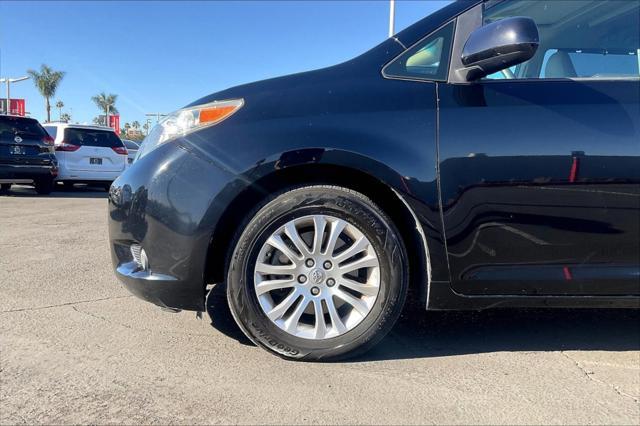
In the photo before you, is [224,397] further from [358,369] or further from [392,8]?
[392,8]

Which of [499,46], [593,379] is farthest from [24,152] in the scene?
[593,379]

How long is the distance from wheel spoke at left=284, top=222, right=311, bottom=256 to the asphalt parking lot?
0.57m

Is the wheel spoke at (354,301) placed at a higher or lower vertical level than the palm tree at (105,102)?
lower

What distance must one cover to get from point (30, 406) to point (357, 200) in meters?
1.64

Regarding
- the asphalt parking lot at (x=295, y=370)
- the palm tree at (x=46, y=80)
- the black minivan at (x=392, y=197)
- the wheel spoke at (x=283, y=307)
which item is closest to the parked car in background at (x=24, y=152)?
the asphalt parking lot at (x=295, y=370)

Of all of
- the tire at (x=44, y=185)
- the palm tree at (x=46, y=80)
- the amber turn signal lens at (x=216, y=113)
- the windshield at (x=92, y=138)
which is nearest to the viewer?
the amber turn signal lens at (x=216, y=113)

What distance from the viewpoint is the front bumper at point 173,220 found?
89.7 inches

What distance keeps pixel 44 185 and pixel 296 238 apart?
9295mm

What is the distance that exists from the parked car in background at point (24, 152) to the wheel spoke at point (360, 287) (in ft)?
29.1

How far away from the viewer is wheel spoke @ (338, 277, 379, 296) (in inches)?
92.4

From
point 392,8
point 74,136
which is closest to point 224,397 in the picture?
point 74,136

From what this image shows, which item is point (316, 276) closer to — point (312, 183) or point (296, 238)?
point (296, 238)

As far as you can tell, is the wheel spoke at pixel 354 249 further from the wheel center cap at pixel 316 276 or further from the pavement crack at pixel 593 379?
the pavement crack at pixel 593 379

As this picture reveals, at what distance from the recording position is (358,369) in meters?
2.34
